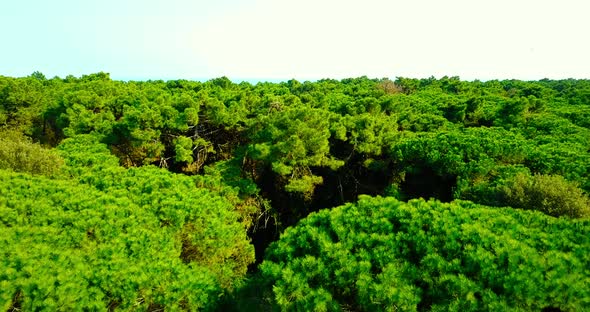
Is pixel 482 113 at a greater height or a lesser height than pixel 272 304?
greater

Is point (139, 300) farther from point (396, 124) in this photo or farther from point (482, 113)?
point (482, 113)

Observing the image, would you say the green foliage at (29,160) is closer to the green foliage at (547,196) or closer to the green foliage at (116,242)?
the green foliage at (116,242)

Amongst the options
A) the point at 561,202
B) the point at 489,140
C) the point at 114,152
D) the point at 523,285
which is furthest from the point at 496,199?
the point at 114,152

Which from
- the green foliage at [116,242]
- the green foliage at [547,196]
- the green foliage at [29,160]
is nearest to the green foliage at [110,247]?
the green foliage at [116,242]

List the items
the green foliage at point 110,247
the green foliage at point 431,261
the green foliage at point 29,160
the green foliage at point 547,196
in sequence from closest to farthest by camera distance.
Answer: the green foliage at point 431,261 → the green foliage at point 110,247 → the green foliage at point 547,196 → the green foliage at point 29,160

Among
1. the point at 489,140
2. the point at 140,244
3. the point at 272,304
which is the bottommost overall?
the point at 272,304
